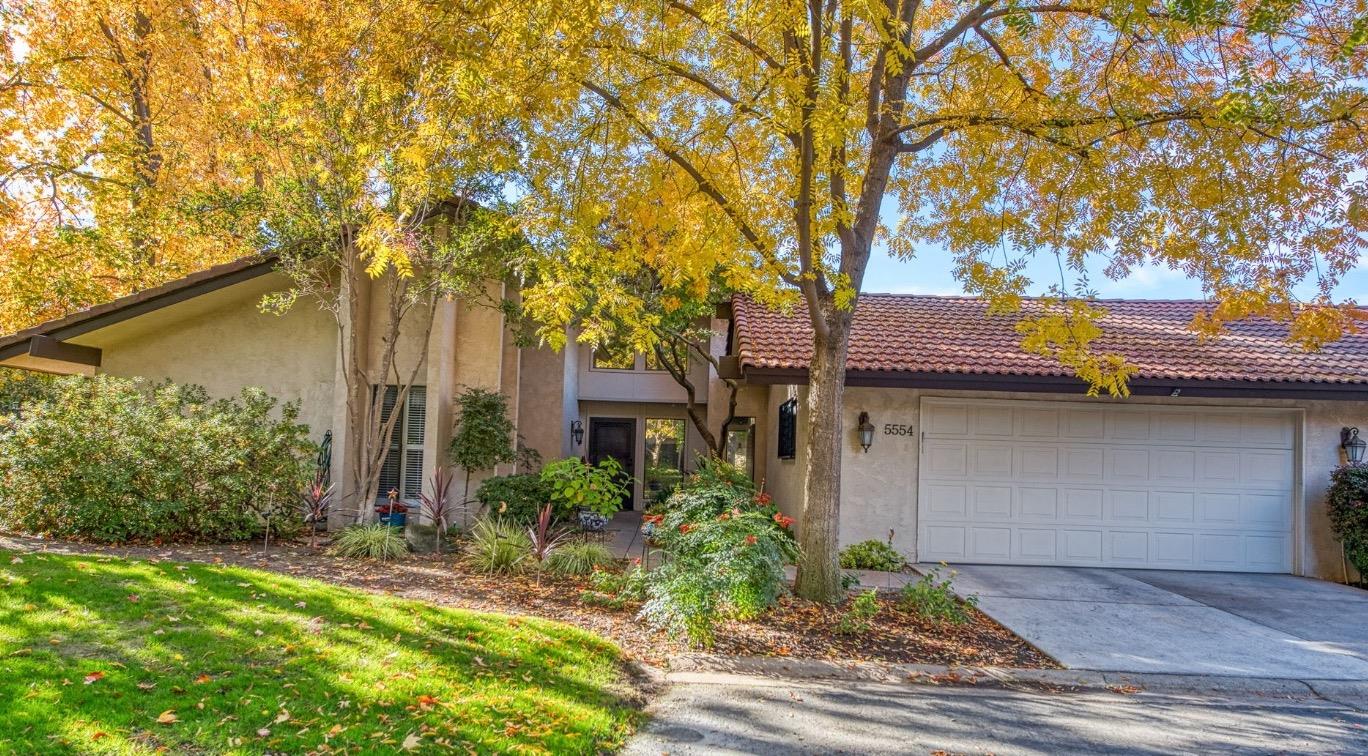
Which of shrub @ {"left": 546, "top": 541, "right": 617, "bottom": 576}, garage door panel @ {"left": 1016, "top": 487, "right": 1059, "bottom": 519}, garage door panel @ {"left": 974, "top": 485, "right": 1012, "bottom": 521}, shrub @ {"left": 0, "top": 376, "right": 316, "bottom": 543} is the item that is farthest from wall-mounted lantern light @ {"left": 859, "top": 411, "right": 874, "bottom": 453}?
shrub @ {"left": 0, "top": 376, "right": 316, "bottom": 543}

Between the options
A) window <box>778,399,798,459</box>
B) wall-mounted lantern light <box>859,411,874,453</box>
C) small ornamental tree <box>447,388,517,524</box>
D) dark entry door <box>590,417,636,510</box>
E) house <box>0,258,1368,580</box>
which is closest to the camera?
house <box>0,258,1368,580</box>

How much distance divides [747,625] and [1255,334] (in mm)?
10188

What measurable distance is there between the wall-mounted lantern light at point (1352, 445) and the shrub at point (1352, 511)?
0.25m

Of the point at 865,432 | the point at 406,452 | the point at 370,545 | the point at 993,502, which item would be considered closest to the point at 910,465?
the point at 865,432

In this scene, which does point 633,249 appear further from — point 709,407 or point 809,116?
point 709,407

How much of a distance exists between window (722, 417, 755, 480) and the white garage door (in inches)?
225

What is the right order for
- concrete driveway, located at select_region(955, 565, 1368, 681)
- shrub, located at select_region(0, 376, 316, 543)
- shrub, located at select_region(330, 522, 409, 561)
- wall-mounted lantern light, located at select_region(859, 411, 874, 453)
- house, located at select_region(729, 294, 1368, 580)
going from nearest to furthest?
concrete driveway, located at select_region(955, 565, 1368, 681), shrub, located at select_region(0, 376, 316, 543), shrub, located at select_region(330, 522, 409, 561), wall-mounted lantern light, located at select_region(859, 411, 874, 453), house, located at select_region(729, 294, 1368, 580)

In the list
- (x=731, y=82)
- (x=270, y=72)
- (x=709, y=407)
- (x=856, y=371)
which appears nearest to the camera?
(x=731, y=82)

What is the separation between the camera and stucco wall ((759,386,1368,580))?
1002cm

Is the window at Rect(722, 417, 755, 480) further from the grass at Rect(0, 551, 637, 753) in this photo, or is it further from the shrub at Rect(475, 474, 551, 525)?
the grass at Rect(0, 551, 637, 753)

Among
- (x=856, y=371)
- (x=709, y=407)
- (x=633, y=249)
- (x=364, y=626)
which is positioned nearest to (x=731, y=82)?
(x=633, y=249)

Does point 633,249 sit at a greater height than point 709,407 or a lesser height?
greater

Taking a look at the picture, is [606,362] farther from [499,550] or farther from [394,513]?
[499,550]

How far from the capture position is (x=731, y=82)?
25.4ft
